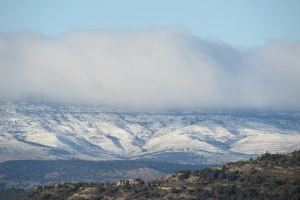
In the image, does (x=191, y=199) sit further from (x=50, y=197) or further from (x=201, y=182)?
(x=50, y=197)

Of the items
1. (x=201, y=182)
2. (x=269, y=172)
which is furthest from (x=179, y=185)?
(x=269, y=172)

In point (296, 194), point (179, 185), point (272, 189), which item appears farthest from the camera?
point (179, 185)

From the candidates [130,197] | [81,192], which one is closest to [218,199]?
[130,197]

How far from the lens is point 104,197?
189000mm

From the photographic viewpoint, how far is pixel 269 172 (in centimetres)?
19800

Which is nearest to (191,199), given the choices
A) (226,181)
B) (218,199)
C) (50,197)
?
(218,199)

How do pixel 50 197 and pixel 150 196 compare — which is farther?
pixel 50 197

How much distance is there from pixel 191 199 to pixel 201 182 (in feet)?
54.7

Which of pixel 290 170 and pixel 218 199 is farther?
pixel 290 170

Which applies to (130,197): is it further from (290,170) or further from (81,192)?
(290,170)

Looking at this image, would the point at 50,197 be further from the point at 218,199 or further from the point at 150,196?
the point at 218,199

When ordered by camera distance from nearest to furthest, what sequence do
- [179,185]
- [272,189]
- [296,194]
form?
[296,194] < [272,189] < [179,185]

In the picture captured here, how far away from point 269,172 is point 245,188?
13.0 m

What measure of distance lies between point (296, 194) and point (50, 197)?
53.0 meters
